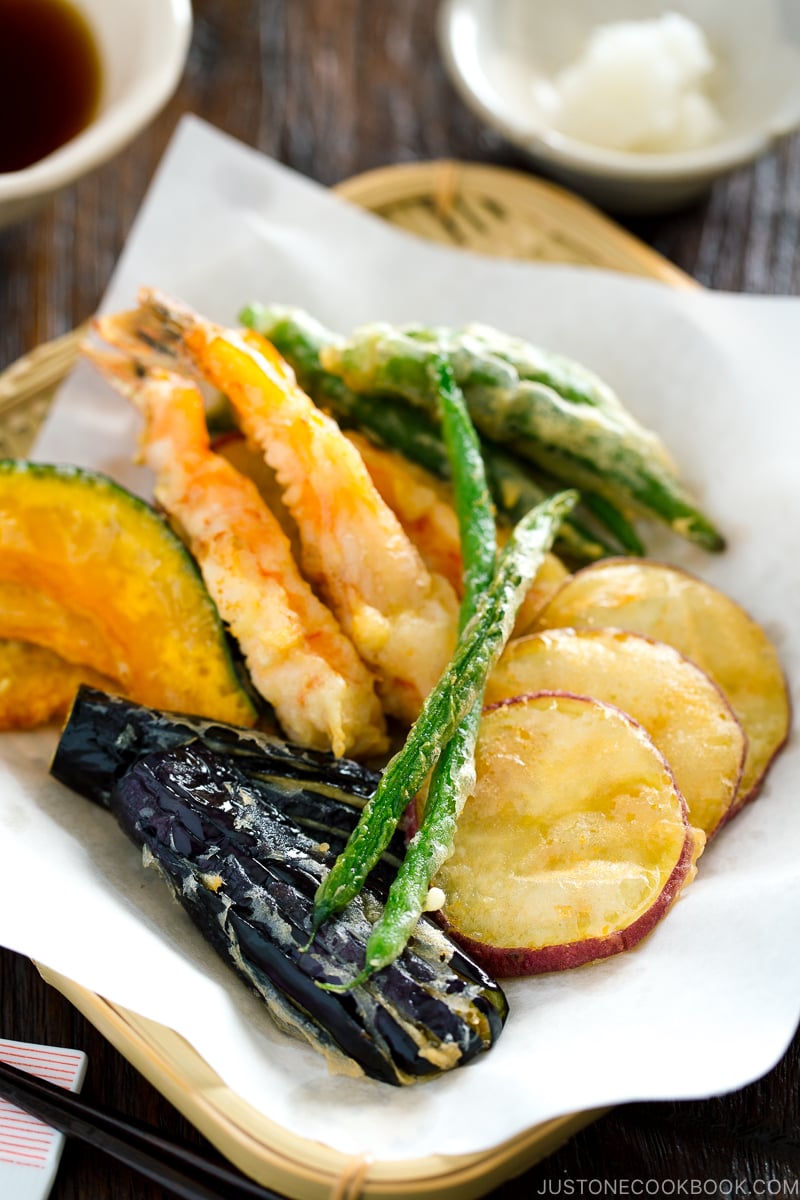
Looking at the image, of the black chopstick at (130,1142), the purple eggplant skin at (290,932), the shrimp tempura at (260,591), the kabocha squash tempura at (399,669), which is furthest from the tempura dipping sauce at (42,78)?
the black chopstick at (130,1142)

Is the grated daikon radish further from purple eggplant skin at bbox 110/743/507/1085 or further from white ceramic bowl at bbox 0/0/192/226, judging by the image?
purple eggplant skin at bbox 110/743/507/1085

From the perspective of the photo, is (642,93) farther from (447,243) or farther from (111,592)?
(111,592)

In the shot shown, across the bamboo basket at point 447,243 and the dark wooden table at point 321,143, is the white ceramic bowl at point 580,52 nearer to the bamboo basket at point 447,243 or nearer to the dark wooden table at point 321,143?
the bamboo basket at point 447,243

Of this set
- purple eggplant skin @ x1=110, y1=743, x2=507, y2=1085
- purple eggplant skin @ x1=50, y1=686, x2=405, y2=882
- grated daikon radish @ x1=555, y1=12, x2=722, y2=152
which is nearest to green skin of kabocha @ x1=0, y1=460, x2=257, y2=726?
purple eggplant skin @ x1=50, y1=686, x2=405, y2=882

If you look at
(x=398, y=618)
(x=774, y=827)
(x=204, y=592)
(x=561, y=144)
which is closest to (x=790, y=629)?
(x=774, y=827)

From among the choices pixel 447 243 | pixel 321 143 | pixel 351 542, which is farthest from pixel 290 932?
pixel 321 143

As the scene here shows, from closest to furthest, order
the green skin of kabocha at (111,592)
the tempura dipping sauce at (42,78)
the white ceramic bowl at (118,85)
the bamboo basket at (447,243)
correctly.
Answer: the bamboo basket at (447,243)
the green skin of kabocha at (111,592)
the white ceramic bowl at (118,85)
the tempura dipping sauce at (42,78)
